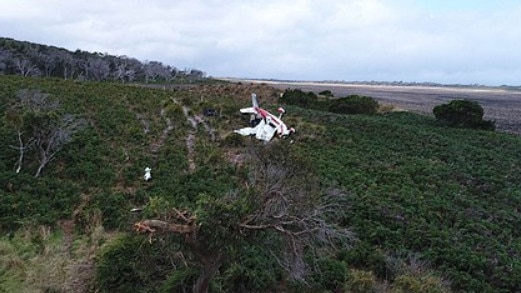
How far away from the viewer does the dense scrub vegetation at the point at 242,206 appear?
34.6ft

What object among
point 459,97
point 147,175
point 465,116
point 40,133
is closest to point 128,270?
point 147,175

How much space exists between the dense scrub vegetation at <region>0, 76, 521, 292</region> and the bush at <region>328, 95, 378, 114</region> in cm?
1249

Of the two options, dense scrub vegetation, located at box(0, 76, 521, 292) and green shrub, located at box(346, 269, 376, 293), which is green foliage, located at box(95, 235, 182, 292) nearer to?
dense scrub vegetation, located at box(0, 76, 521, 292)

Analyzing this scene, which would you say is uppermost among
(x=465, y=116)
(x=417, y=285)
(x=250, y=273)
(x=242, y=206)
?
(x=242, y=206)

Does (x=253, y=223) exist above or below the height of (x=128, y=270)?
above

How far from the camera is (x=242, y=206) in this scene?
334 inches

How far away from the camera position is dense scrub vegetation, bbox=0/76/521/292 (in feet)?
34.6

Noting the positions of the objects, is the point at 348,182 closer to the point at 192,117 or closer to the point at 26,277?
the point at 26,277

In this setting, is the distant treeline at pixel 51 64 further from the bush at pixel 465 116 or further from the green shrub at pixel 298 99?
the bush at pixel 465 116

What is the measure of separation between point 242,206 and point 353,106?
3876 cm

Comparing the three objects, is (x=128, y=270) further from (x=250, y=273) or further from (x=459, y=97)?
(x=459, y=97)

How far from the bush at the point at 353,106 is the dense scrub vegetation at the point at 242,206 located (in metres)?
12.5

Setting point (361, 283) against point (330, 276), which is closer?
point (361, 283)

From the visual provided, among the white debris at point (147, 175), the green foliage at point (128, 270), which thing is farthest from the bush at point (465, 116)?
the green foliage at point (128, 270)
